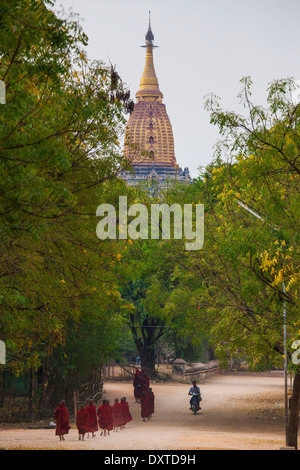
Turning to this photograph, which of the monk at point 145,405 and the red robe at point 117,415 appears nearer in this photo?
the red robe at point 117,415

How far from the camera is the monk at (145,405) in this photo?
1176 inches

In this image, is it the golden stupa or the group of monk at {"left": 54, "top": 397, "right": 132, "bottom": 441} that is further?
the golden stupa

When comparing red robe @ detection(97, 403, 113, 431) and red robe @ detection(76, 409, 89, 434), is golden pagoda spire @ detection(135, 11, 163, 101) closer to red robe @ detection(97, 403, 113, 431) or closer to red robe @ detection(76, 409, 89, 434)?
red robe @ detection(97, 403, 113, 431)

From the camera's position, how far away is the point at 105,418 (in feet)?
79.1

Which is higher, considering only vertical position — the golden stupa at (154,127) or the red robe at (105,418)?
the golden stupa at (154,127)

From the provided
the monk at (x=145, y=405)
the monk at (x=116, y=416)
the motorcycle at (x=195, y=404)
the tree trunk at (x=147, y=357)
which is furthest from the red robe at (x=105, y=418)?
the tree trunk at (x=147, y=357)

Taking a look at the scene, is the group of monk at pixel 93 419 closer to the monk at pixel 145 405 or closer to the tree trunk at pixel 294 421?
the monk at pixel 145 405

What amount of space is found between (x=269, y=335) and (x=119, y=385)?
25.6 metres

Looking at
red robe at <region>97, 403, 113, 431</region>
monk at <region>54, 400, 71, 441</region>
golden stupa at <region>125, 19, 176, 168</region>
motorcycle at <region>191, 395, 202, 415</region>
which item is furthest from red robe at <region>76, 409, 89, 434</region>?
golden stupa at <region>125, 19, 176, 168</region>

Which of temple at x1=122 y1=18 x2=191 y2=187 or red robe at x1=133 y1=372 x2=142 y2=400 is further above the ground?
temple at x1=122 y1=18 x2=191 y2=187

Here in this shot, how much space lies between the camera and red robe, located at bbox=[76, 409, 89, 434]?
22.5m

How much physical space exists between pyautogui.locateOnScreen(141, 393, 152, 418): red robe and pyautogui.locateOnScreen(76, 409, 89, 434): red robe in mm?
7220

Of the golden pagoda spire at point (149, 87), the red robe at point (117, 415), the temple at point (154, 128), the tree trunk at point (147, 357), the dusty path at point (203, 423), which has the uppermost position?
the golden pagoda spire at point (149, 87)

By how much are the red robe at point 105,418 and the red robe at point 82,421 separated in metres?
1.29
